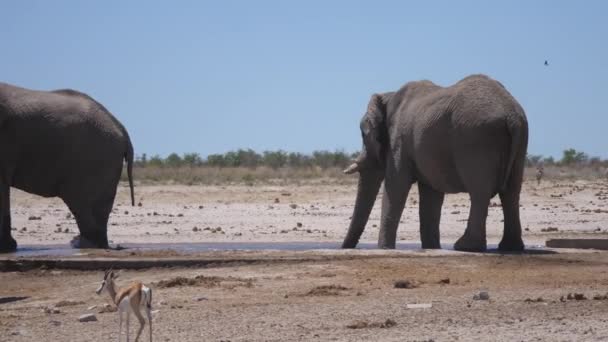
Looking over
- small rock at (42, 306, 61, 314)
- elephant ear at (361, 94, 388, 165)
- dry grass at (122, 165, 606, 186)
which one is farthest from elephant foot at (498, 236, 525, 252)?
dry grass at (122, 165, 606, 186)

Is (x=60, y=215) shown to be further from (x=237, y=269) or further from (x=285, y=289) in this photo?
(x=285, y=289)

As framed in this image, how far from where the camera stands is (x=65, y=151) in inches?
817

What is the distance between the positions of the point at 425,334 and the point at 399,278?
417cm

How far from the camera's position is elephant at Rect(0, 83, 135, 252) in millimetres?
20516

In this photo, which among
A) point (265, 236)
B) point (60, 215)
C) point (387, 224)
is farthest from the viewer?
point (60, 215)

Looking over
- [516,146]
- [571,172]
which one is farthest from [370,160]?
[571,172]

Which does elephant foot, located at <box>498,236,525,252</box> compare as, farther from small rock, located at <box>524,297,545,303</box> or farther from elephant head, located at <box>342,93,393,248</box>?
small rock, located at <box>524,297,545,303</box>

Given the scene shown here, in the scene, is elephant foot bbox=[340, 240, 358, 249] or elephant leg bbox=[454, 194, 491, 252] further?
elephant foot bbox=[340, 240, 358, 249]

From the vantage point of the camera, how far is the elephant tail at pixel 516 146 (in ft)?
58.9

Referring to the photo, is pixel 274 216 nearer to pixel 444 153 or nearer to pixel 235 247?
pixel 235 247

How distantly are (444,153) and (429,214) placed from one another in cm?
202

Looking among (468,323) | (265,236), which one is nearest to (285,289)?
(468,323)

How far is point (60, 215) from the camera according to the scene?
29094 millimetres

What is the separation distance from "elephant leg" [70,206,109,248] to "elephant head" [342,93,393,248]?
409 cm
